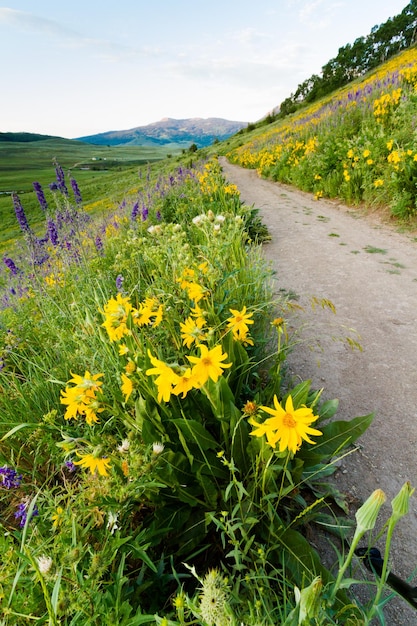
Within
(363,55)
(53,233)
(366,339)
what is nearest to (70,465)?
(366,339)

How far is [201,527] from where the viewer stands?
1.36 meters

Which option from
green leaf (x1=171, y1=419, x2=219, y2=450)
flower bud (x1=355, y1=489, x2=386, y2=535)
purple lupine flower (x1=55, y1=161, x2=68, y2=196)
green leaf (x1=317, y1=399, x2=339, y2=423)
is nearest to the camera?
flower bud (x1=355, y1=489, x2=386, y2=535)

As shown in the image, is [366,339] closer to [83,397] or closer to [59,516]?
[83,397]

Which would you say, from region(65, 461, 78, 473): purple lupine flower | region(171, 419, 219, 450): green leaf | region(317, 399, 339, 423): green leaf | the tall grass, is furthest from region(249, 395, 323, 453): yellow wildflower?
the tall grass

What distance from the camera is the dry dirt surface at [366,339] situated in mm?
1730

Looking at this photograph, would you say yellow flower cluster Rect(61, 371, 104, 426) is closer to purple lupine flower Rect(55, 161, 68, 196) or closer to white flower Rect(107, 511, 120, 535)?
white flower Rect(107, 511, 120, 535)

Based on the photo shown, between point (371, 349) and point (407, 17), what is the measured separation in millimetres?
60831

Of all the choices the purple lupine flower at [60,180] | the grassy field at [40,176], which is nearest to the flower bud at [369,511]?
the purple lupine flower at [60,180]

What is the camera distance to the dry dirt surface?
1730 millimetres

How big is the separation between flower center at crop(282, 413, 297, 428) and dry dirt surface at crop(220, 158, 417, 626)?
481mm

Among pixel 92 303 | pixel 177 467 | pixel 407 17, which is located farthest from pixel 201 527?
pixel 407 17

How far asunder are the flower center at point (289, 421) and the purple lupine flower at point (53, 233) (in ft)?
11.4

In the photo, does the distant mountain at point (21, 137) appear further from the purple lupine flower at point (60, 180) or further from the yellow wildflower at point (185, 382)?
the yellow wildflower at point (185, 382)

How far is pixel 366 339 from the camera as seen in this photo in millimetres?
2848
